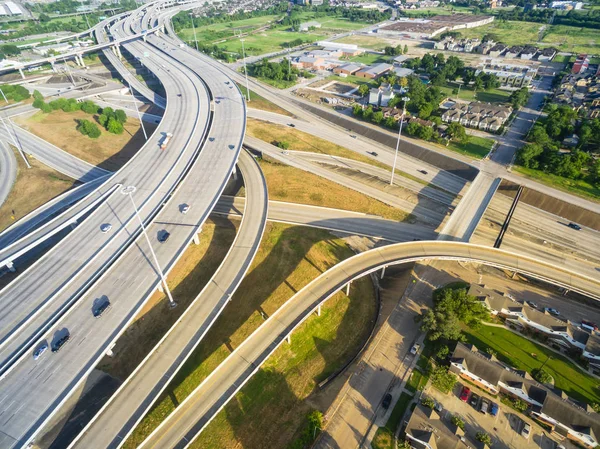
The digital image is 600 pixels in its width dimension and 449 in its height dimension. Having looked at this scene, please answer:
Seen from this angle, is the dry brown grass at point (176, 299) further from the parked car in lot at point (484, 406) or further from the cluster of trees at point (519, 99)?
the cluster of trees at point (519, 99)

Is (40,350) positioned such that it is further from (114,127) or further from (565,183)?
(565,183)

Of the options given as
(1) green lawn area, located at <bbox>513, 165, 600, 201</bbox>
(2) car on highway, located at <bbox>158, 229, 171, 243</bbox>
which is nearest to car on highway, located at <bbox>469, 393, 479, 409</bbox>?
(2) car on highway, located at <bbox>158, 229, 171, 243</bbox>

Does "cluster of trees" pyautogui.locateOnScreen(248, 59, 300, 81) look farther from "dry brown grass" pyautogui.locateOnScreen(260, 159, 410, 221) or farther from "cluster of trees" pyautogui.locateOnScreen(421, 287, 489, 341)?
"cluster of trees" pyautogui.locateOnScreen(421, 287, 489, 341)

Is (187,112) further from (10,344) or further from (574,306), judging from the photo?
(574,306)

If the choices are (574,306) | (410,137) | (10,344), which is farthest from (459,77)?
Answer: (10,344)

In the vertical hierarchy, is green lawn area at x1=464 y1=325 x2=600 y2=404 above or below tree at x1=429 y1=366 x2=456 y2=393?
below

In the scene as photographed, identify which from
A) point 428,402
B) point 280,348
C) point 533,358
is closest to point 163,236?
point 280,348
